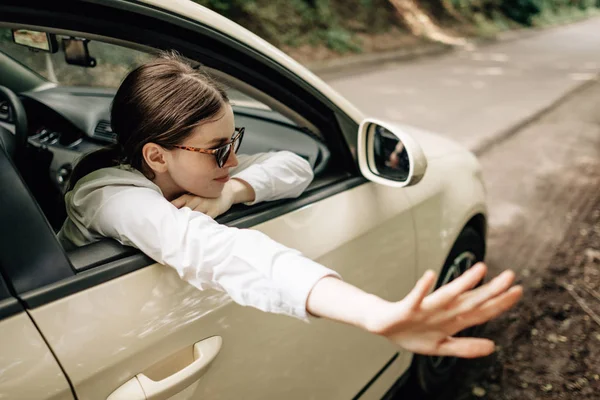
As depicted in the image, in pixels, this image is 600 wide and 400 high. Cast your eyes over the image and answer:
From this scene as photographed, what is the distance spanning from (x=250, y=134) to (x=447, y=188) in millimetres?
914

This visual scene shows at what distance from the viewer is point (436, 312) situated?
3.04ft

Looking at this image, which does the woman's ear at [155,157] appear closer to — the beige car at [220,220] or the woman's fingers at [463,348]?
the beige car at [220,220]

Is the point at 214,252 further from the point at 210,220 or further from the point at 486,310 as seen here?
the point at 486,310

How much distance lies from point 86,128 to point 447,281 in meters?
1.94

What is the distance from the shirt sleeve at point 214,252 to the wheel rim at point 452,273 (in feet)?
5.02

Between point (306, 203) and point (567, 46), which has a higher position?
point (306, 203)

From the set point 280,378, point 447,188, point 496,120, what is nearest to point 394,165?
point 447,188

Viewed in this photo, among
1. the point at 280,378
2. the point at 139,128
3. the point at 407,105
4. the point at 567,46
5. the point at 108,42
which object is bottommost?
the point at 567,46

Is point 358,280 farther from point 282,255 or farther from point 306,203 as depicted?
point 282,255

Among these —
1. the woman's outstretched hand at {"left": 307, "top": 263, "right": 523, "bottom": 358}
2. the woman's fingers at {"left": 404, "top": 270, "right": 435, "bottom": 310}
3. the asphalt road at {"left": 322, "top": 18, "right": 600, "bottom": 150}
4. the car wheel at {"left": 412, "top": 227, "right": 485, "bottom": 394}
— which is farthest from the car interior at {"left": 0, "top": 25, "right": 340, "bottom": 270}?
the asphalt road at {"left": 322, "top": 18, "right": 600, "bottom": 150}

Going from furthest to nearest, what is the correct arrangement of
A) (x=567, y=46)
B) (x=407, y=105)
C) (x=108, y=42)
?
1. (x=567, y=46)
2. (x=407, y=105)
3. (x=108, y=42)

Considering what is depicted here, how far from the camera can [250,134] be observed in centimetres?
211

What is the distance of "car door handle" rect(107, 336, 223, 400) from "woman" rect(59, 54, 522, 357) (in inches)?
6.6

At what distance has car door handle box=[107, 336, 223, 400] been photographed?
1085 millimetres
